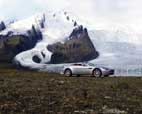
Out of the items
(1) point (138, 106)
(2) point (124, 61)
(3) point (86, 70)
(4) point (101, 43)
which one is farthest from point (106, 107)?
(4) point (101, 43)

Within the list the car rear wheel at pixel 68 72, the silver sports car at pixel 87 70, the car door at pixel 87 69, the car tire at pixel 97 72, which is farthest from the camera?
the car rear wheel at pixel 68 72

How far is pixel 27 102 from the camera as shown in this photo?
659 inches

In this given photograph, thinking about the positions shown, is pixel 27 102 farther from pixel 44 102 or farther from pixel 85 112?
pixel 85 112

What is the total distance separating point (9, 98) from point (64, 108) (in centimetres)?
331

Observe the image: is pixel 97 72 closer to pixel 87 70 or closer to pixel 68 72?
pixel 87 70

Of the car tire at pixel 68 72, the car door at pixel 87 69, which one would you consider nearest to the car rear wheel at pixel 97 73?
the car door at pixel 87 69

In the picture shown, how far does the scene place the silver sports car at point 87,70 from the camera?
47.9 meters

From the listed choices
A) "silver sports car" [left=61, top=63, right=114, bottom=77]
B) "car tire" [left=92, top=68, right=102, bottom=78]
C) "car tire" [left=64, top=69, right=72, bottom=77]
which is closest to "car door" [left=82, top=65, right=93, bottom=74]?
"silver sports car" [left=61, top=63, right=114, bottom=77]

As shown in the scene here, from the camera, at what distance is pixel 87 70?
161 ft

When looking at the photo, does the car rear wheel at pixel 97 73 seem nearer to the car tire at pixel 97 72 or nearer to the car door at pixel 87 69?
the car tire at pixel 97 72

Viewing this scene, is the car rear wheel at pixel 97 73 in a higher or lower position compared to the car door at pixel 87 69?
lower

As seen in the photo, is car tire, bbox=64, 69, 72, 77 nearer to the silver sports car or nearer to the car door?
the silver sports car

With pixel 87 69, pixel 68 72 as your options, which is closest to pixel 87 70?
pixel 87 69

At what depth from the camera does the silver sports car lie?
4788 centimetres
